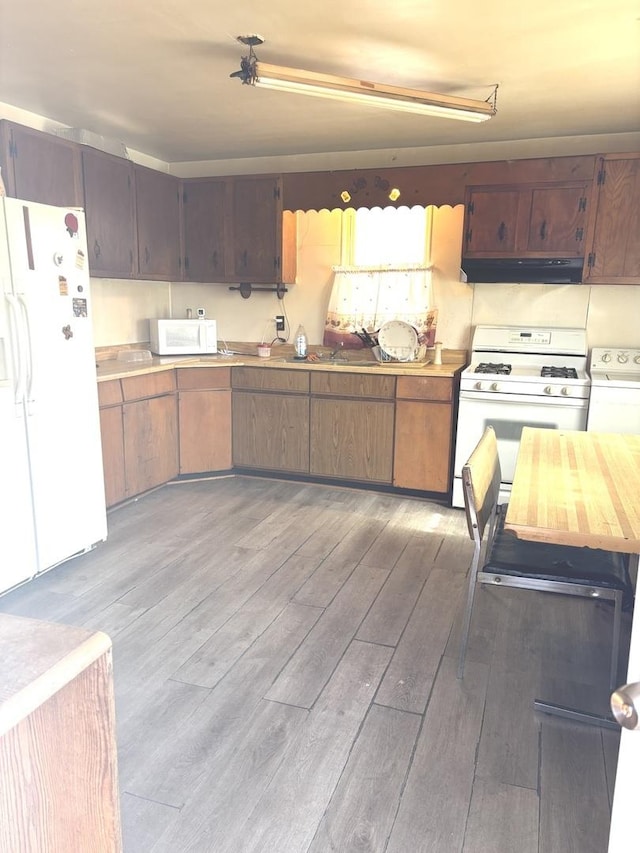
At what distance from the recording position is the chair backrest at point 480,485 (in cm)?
202

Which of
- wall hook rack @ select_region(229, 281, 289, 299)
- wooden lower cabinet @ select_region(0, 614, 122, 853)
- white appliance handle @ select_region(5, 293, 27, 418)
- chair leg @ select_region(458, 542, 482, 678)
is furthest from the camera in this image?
wall hook rack @ select_region(229, 281, 289, 299)

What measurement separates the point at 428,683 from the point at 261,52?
2.75 m

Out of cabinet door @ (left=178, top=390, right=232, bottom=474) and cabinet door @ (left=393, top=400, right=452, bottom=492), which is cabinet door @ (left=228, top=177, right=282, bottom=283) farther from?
cabinet door @ (left=393, top=400, right=452, bottom=492)

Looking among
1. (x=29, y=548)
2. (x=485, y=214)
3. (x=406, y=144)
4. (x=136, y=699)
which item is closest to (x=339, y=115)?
(x=406, y=144)

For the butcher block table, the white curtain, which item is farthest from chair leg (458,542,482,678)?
the white curtain

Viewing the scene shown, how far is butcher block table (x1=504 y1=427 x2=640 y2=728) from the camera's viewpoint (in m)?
1.68

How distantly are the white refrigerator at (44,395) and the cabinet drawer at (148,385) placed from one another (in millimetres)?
717

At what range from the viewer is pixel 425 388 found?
403cm

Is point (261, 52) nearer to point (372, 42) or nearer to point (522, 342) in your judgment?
point (372, 42)

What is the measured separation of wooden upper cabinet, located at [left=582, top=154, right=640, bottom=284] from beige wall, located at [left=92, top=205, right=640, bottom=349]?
1.09 feet

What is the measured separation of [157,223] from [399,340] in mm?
1983

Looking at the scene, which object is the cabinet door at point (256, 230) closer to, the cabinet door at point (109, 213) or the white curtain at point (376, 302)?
the white curtain at point (376, 302)

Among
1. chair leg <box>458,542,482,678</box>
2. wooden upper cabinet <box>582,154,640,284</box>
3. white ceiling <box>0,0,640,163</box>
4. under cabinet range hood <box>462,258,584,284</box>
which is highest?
white ceiling <box>0,0,640,163</box>

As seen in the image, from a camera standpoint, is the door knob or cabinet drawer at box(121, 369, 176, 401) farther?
cabinet drawer at box(121, 369, 176, 401)
